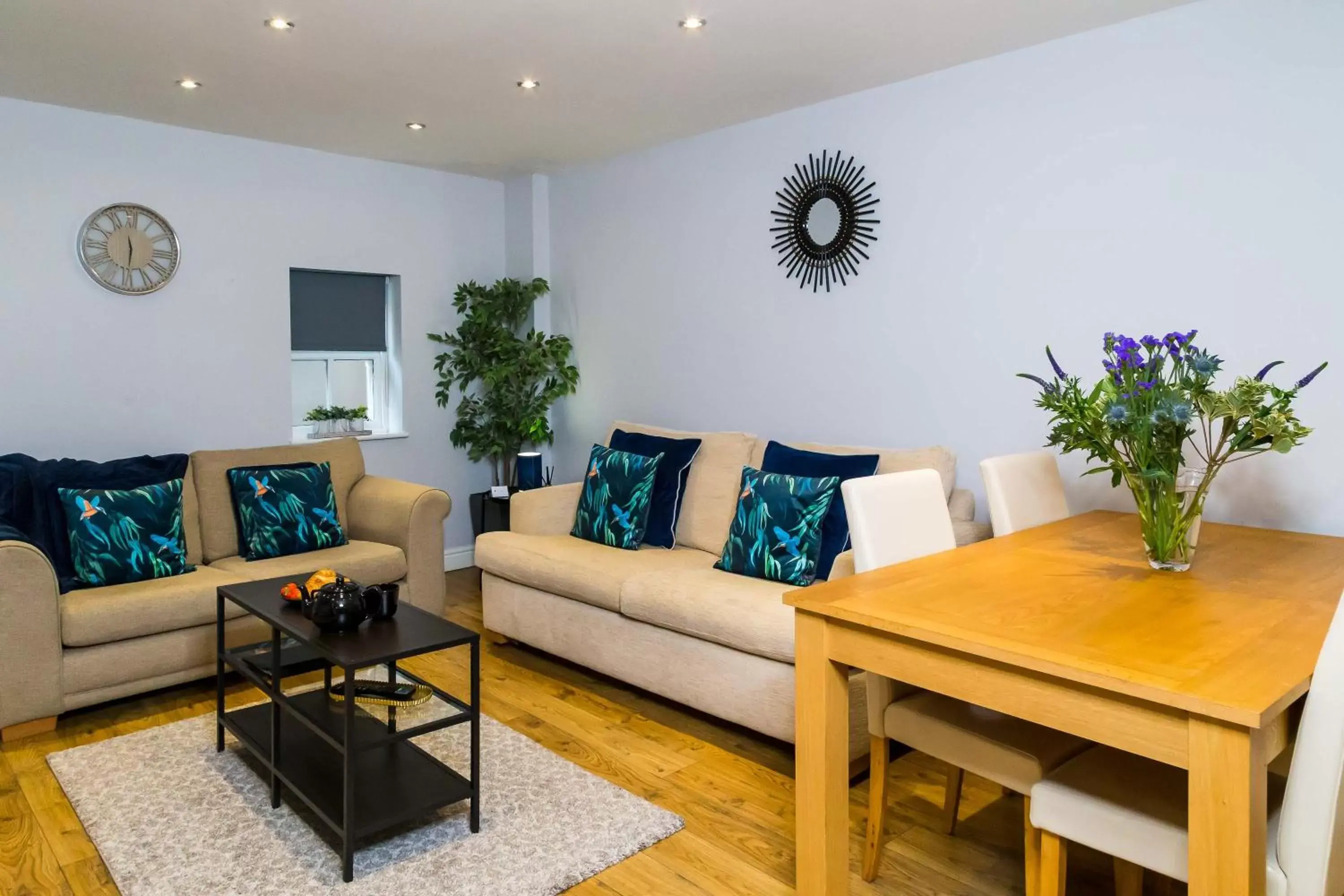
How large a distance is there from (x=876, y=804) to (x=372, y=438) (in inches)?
148

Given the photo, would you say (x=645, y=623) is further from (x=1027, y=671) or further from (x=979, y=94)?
(x=979, y=94)

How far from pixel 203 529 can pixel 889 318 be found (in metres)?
3.16

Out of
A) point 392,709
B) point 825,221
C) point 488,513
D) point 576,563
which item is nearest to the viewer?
point 392,709

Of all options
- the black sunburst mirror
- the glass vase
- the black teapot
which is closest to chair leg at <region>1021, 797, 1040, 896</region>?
the glass vase

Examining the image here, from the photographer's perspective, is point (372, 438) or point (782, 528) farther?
point (372, 438)

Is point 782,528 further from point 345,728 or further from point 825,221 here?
point 345,728

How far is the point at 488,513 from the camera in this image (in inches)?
217

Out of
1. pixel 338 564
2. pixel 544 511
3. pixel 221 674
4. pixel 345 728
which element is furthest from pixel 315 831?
pixel 544 511

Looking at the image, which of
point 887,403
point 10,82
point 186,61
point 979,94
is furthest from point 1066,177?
point 10,82

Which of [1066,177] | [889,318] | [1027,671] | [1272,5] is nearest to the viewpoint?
[1027,671]

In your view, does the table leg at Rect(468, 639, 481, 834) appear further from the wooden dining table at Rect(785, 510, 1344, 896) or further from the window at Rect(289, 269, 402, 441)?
the window at Rect(289, 269, 402, 441)

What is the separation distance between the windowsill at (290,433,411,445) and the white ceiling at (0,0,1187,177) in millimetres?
1597

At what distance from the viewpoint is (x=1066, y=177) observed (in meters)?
3.26

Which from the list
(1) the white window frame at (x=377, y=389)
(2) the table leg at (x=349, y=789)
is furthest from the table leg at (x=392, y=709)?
(1) the white window frame at (x=377, y=389)
